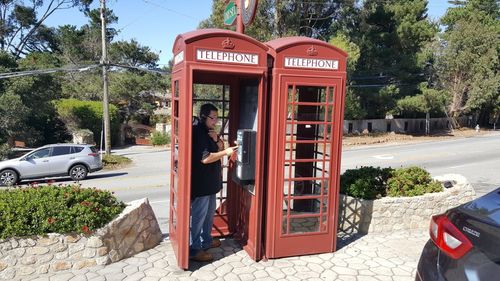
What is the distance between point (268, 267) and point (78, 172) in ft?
43.6

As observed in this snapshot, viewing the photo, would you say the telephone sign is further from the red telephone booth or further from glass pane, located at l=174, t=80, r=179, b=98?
glass pane, located at l=174, t=80, r=179, b=98

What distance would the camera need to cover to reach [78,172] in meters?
16.2

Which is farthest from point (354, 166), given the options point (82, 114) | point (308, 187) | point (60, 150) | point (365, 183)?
point (82, 114)

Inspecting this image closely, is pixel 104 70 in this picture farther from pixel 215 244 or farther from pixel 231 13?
pixel 215 244

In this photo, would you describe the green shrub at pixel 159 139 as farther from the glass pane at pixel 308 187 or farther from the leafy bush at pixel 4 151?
the glass pane at pixel 308 187

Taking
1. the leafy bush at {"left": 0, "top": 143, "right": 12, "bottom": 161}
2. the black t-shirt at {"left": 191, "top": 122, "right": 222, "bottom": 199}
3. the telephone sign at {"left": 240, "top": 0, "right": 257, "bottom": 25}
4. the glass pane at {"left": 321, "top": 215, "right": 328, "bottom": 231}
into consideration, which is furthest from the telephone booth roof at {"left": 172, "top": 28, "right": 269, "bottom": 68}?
the leafy bush at {"left": 0, "top": 143, "right": 12, "bottom": 161}

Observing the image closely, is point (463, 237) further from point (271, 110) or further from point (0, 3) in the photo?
point (0, 3)

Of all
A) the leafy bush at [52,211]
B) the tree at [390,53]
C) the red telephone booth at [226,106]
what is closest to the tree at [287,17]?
the tree at [390,53]

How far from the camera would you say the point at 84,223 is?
4727 millimetres

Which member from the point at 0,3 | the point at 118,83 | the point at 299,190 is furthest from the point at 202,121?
the point at 0,3

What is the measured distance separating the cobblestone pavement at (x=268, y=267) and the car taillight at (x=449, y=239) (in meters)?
2.10

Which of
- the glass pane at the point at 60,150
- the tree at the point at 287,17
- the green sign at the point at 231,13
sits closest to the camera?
the green sign at the point at 231,13

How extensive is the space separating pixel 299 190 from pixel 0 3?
38155mm

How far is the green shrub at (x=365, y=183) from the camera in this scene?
6.58 meters
